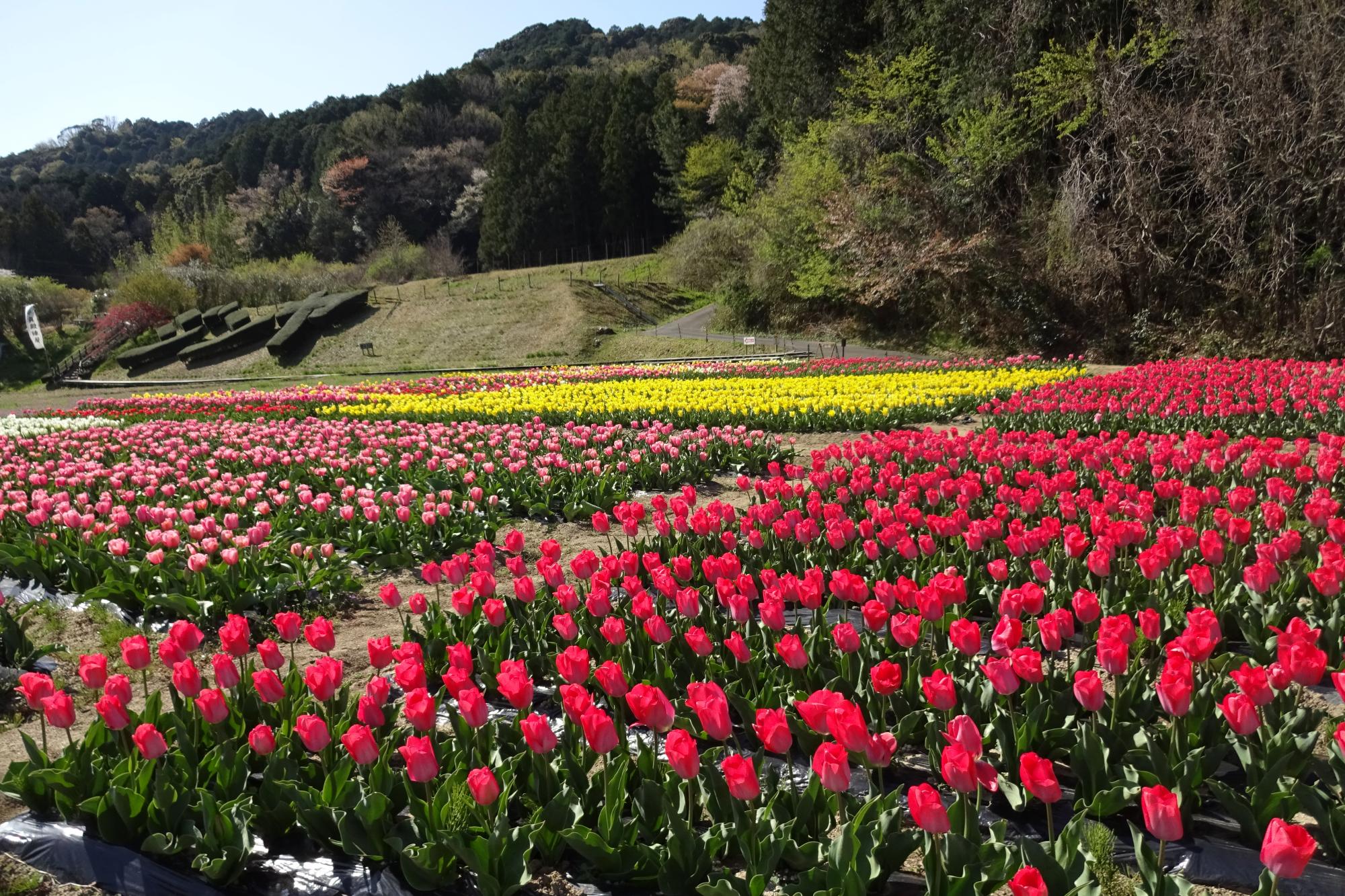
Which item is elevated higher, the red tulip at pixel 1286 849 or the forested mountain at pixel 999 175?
the forested mountain at pixel 999 175

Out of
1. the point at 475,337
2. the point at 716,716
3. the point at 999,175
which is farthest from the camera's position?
the point at 475,337

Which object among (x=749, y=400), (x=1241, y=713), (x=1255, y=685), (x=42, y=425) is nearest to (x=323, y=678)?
(x=1241, y=713)

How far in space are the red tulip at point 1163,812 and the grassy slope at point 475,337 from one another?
88.5ft

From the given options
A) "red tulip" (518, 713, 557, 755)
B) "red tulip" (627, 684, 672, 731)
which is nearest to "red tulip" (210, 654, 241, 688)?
"red tulip" (518, 713, 557, 755)

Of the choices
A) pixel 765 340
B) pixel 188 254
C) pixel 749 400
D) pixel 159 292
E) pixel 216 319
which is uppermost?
pixel 188 254

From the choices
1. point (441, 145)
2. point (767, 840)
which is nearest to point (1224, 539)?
point (767, 840)

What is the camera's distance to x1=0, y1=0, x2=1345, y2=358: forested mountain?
17.2m

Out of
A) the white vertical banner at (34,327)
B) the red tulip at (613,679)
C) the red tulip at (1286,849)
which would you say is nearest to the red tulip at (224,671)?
the red tulip at (613,679)

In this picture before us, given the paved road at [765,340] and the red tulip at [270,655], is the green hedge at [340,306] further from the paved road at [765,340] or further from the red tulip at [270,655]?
the red tulip at [270,655]

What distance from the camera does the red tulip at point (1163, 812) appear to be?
177 cm

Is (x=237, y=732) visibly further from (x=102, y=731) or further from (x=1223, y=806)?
(x=1223, y=806)

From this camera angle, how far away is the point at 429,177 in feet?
232

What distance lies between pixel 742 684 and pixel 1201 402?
8.82 meters

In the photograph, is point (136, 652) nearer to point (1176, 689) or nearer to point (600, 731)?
point (600, 731)
